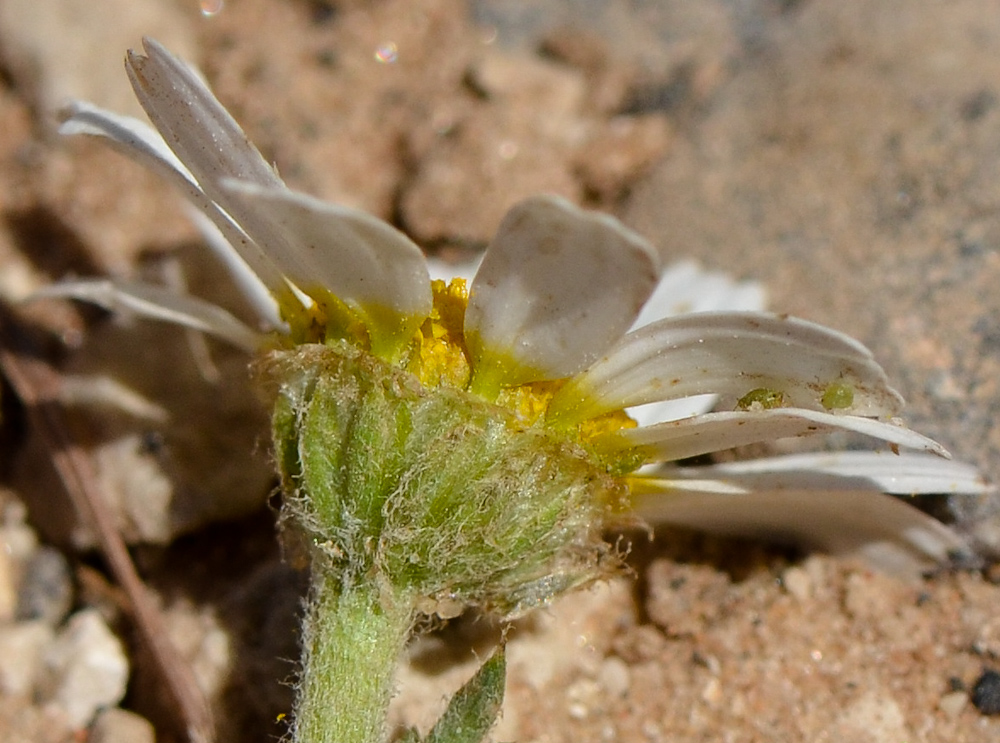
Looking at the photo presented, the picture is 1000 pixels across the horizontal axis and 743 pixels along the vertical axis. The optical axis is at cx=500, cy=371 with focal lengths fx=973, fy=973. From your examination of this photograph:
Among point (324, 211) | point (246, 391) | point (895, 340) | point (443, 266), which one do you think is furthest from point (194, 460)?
point (895, 340)

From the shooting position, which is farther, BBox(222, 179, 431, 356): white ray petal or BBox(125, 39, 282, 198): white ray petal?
BBox(125, 39, 282, 198): white ray petal

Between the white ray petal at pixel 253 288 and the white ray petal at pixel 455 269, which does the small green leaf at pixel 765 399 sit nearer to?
the white ray petal at pixel 455 269

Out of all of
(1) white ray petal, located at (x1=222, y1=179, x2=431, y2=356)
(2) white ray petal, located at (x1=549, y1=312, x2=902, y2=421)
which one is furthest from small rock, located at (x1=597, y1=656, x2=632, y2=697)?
(1) white ray petal, located at (x1=222, y1=179, x2=431, y2=356)

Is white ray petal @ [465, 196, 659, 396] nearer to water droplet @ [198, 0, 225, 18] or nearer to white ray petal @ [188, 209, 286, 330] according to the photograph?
white ray petal @ [188, 209, 286, 330]

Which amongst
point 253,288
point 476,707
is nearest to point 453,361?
point 476,707

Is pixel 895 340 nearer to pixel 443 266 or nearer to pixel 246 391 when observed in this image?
pixel 443 266

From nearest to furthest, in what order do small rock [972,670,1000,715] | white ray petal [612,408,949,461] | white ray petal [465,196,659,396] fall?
white ray petal [465,196,659,396] → white ray petal [612,408,949,461] → small rock [972,670,1000,715]

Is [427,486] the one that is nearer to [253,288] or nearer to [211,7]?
[253,288]
